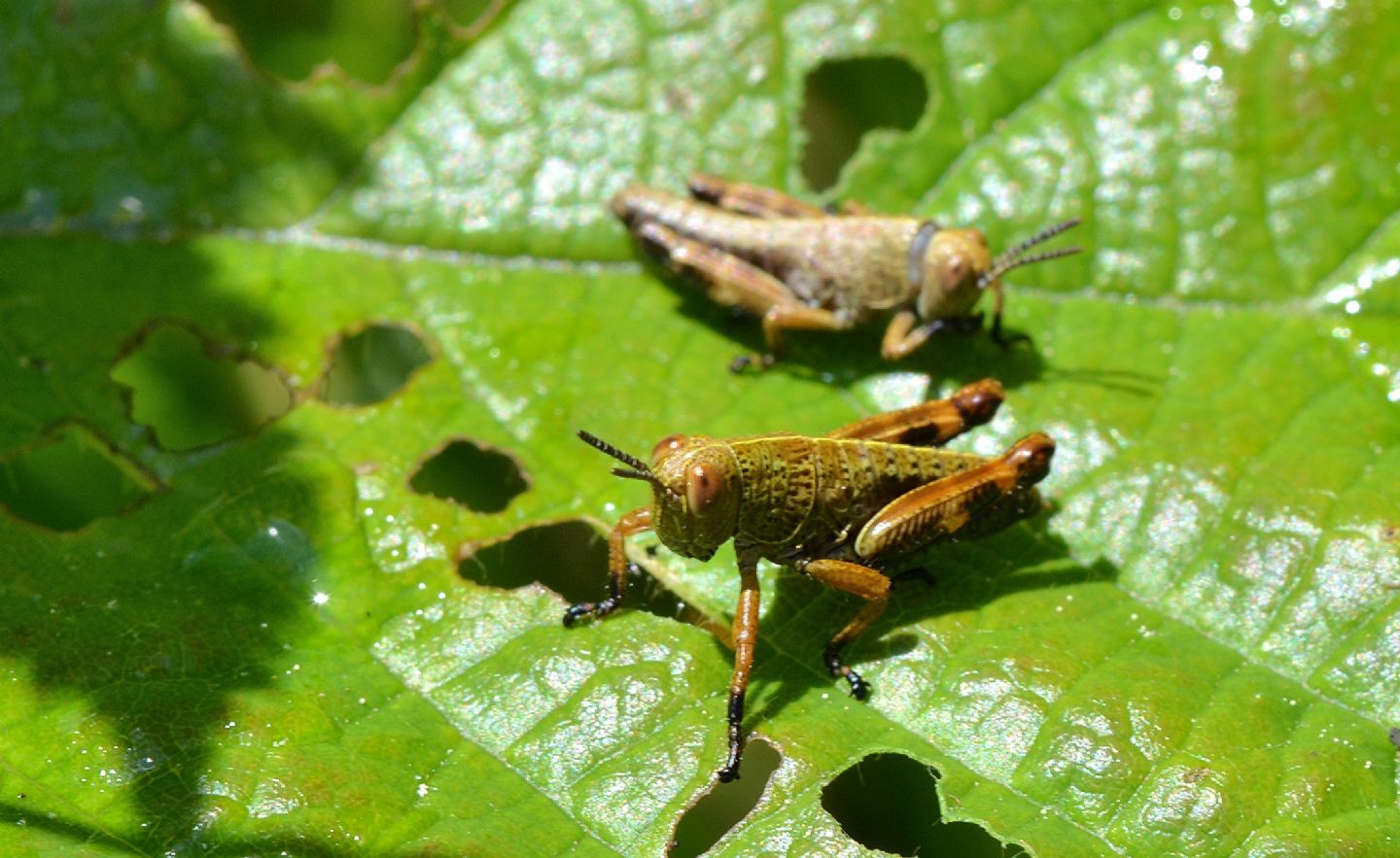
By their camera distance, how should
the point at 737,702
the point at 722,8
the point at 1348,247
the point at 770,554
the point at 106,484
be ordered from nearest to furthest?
the point at 737,702 < the point at 770,554 < the point at 106,484 < the point at 1348,247 < the point at 722,8

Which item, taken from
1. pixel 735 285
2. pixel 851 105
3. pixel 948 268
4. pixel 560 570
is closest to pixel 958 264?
pixel 948 268

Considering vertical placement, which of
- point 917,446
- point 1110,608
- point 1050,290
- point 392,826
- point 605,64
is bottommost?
point 392,826

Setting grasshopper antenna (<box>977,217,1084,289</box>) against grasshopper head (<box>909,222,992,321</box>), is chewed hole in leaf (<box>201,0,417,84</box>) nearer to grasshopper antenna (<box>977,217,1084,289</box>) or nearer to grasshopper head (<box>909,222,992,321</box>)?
grasshopper head (<box>909,222,992,321</box>)

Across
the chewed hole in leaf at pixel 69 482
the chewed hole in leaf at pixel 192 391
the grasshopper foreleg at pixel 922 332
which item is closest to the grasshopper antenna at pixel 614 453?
the grasshopper foreleg at pixel 922 332

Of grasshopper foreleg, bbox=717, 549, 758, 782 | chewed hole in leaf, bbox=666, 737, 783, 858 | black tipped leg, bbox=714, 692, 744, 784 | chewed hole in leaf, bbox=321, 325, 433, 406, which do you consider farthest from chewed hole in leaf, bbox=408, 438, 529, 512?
chewed hole in leaf, bbox=666, 737, 783, 858

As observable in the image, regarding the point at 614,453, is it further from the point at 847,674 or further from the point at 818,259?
the point at 818,259

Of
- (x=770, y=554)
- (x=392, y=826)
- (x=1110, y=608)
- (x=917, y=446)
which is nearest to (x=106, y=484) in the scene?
(x=392, y=826)

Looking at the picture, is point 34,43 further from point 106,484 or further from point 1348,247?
point 1348,247
